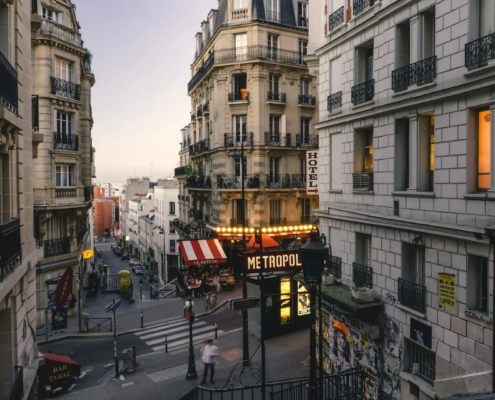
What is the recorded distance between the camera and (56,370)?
51.0 feet

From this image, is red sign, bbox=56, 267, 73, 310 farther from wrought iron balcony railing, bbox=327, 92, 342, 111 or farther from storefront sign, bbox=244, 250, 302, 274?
wrought iron balcony railing, bbox=327, 92, 342, 111

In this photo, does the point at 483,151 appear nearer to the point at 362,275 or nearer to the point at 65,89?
the point at 362,275

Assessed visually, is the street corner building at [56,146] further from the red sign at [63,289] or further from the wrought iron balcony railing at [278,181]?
the wrought iron balcony railing at [278,181]

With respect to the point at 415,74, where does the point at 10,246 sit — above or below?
below

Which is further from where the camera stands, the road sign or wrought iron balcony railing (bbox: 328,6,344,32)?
wrought iron balcony railing (bbox: 328,6,344,32)

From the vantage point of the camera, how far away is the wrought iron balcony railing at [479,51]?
9258mm

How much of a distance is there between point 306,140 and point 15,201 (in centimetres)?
2731

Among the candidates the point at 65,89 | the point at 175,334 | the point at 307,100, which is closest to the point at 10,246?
the point at 175,334

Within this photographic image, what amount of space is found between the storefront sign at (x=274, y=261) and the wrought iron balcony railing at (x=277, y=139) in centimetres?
1870

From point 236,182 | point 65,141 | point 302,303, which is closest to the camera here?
point 302,303

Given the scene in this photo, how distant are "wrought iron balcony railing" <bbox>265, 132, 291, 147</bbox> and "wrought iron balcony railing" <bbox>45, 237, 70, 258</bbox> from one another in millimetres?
15790

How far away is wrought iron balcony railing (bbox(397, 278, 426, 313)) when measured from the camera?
11445 mm

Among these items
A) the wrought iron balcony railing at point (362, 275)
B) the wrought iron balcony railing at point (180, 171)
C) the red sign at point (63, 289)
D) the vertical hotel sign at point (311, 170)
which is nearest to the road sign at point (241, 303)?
the wrought iron balcony railing at point (362, 275)

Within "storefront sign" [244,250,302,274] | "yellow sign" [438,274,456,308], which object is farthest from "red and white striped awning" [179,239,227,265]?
"yellow sign" [438,274,456,308]
